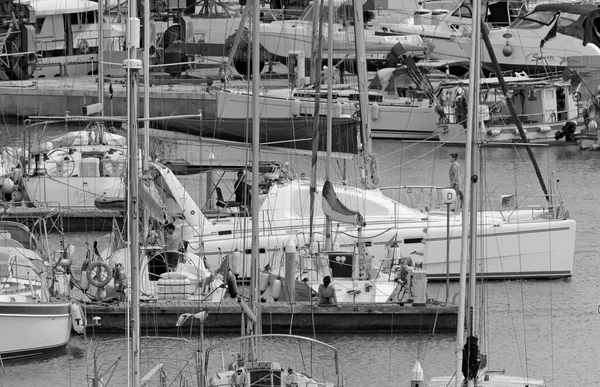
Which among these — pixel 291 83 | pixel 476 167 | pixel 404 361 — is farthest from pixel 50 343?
pixel 291 83

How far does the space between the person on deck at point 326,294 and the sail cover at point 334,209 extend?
246 cm

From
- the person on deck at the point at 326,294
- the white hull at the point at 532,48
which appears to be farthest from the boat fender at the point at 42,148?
the white hull at the point at 532,48

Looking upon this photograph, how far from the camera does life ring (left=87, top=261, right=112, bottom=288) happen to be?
31.6 m

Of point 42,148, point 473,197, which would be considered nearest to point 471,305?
point 473,197

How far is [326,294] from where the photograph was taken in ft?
105

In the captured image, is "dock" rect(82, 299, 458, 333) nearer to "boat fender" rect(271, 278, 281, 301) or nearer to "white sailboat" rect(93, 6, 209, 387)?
"boat fender" rect(271, 278, 281, 301)

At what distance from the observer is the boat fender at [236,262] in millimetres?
34031

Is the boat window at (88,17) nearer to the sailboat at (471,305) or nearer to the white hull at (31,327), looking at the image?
the white hull at (31,327)

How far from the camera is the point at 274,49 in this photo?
222 feet

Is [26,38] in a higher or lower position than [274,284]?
higher

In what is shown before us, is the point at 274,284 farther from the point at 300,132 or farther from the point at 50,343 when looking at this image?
the point at 300,132

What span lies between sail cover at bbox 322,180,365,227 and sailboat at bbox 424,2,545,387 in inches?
273

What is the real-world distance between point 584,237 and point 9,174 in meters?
14.4

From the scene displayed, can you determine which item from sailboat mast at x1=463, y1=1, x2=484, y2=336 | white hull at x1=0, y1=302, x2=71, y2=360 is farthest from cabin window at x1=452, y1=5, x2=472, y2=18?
sailboat mast at x1=463, y1=1, x2=484, y2=336
